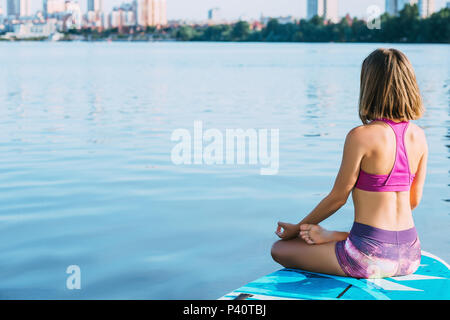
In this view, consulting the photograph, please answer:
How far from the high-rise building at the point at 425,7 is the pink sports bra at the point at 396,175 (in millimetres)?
136089

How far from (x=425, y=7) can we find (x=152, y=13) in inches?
2836

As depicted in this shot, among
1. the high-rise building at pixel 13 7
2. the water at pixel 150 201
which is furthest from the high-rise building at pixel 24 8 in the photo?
the water at pixel 150 201

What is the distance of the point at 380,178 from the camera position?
3.90 meters

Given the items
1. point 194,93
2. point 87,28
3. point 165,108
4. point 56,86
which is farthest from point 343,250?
point 87,28

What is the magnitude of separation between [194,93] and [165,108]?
18.9 ft

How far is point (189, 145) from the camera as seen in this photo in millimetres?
13031

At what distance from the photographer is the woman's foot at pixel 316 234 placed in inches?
166

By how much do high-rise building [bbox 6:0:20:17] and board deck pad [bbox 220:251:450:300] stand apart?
140m

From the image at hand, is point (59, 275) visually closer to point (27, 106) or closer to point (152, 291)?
point (152, 291)

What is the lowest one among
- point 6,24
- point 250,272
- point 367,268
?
point 250,272

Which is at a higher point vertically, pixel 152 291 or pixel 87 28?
pixel 87 28

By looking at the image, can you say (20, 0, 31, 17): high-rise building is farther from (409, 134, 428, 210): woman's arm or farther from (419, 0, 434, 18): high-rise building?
(409, 134, 428, 210): woman's arm

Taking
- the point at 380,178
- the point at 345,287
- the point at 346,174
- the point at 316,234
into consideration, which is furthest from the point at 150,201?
the point at 380,178

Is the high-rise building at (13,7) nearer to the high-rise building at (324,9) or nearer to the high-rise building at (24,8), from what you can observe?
the high-rise building at (24,8)
